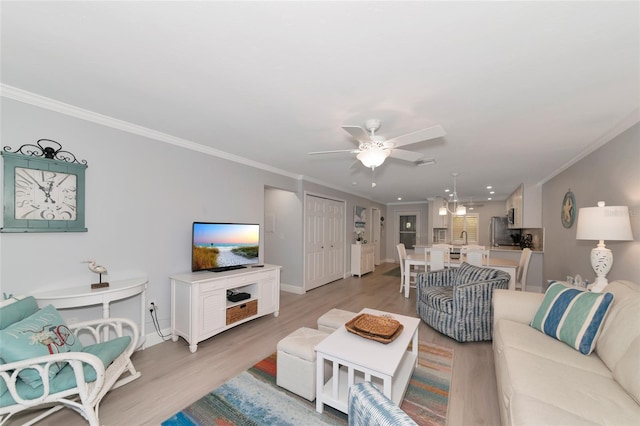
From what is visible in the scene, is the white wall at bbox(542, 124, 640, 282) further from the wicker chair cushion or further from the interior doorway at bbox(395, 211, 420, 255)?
the interior doorway at bbox(395, 211, 420, 255)

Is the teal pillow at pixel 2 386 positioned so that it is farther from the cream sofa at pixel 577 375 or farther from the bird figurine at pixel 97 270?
the cream sofa at pixel 577 375

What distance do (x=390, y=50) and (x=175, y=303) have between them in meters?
3.20

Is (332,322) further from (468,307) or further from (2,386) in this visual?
(2,386)

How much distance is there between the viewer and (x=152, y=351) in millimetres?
2742

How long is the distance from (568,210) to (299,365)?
4462 millimetres

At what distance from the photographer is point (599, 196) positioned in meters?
2.93

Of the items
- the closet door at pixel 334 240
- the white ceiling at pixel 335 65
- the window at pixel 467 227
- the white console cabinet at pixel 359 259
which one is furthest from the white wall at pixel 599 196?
the closet door at pixel 334 240

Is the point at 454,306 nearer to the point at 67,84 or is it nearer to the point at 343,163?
the point at 343,163

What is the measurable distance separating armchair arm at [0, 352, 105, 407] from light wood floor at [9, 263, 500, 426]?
41 centimetres

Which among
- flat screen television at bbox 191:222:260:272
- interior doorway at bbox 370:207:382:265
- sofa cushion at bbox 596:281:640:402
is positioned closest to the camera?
sofa cushion at bbox 596:281:640:402

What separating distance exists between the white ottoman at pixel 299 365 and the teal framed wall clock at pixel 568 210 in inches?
158

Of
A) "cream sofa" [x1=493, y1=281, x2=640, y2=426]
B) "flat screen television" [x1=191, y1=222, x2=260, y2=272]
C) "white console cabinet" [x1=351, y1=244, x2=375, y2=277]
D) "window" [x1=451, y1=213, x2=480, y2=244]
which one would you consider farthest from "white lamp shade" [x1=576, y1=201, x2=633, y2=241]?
"window" [x1=451, y1=213, x2=480, y2=244]

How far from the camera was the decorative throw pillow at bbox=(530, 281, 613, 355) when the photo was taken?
70.1 inches

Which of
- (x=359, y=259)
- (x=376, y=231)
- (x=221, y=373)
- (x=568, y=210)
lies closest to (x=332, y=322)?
(x=221, y=373)
